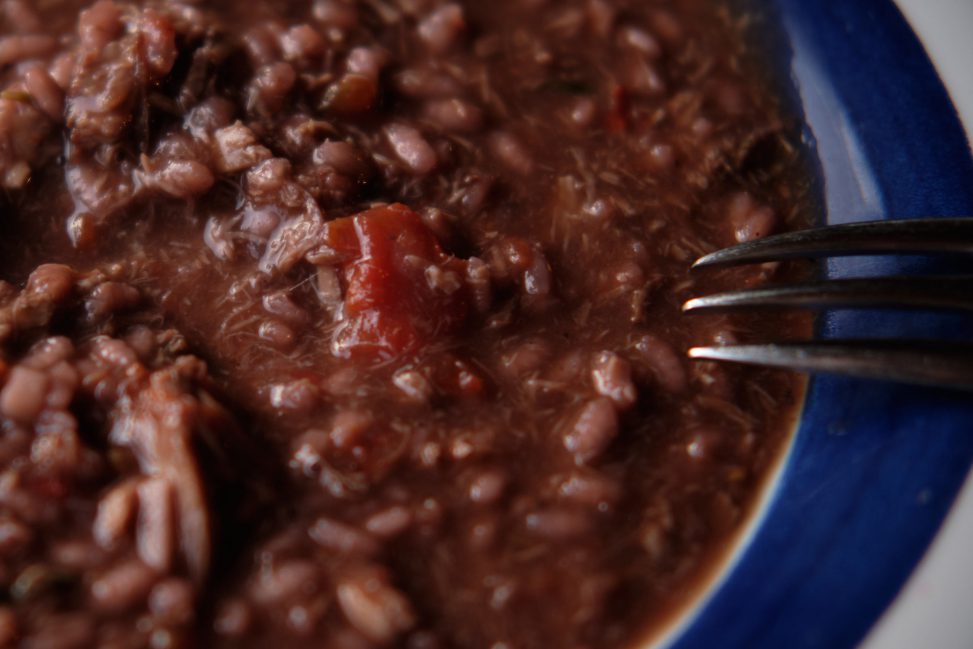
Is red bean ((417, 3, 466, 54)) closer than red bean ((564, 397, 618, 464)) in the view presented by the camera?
No

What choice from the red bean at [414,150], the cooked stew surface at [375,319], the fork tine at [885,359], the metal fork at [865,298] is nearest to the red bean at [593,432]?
the cooked stew surface at [375,319]

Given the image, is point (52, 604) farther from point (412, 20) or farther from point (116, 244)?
point (412, 20)

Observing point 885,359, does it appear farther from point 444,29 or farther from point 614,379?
point 444,29

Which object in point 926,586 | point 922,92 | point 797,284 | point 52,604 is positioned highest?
point 922,92

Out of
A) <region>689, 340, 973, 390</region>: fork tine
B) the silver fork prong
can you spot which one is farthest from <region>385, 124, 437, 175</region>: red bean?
<region>689, 340, 973, 390</region>: fork tine

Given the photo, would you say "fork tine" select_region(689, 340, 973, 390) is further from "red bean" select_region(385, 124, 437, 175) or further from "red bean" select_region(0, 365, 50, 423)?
"red bean" select_region(0, 365, 50, 423)

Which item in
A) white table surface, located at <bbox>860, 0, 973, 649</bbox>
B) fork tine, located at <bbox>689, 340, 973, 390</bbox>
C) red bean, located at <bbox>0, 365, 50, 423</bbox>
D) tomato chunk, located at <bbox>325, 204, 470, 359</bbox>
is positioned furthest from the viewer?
tomato chunk, located at <bbox>325, 204, 470, 359</bbox>

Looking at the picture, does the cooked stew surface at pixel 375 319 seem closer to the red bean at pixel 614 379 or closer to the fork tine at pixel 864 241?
the red bean at pixel 614 379

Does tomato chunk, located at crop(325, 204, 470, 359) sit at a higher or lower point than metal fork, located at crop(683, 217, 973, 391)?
lower

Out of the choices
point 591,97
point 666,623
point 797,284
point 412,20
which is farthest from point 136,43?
point 666,623
